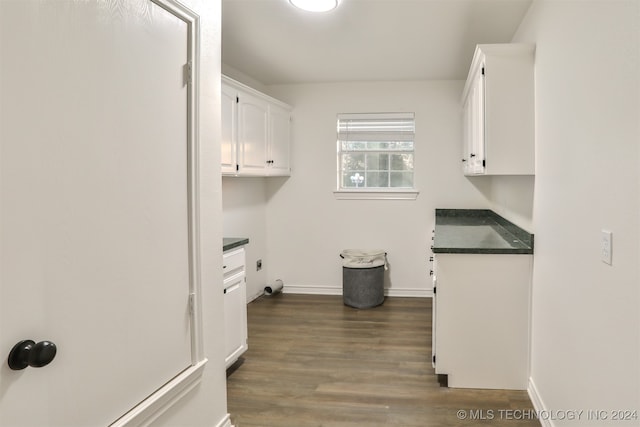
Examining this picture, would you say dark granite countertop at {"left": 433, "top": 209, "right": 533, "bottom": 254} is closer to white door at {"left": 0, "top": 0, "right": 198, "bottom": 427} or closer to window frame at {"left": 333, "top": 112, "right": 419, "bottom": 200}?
window frame at {"left": 333, "top": 112, "right": 419, "bottom": 200}

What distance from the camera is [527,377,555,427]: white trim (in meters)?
2.27

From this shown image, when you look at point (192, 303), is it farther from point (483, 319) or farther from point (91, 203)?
point (483, 319)

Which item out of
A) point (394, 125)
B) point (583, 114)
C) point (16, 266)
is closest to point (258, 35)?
point (394, 125)

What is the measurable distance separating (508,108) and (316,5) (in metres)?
1.35

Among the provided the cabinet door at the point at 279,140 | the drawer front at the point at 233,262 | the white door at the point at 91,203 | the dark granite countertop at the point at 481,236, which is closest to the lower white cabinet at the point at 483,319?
the dark granite countertop at the point at 481,236

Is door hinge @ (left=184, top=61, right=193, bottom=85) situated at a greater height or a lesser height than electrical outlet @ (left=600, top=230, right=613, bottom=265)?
greater

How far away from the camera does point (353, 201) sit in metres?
5.24

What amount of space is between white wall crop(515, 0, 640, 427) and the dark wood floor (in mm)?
406

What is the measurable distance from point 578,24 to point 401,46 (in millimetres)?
2084

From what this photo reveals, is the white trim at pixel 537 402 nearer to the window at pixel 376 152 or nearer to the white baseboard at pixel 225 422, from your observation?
the white baseboard at pixel 225 422

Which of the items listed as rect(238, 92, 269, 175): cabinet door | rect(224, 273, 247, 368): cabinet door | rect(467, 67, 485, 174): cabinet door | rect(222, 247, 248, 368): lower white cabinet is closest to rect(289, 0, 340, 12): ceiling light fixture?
→ rect(467, 67, 485, 174): cabinet door

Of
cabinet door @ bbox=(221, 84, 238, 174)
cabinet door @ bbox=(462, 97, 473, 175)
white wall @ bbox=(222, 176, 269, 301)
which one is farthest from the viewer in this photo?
white wall @ bbox=(222, 176, 269, 301)

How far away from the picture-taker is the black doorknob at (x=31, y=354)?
1.09 m

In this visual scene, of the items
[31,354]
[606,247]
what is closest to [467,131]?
[606,247]
